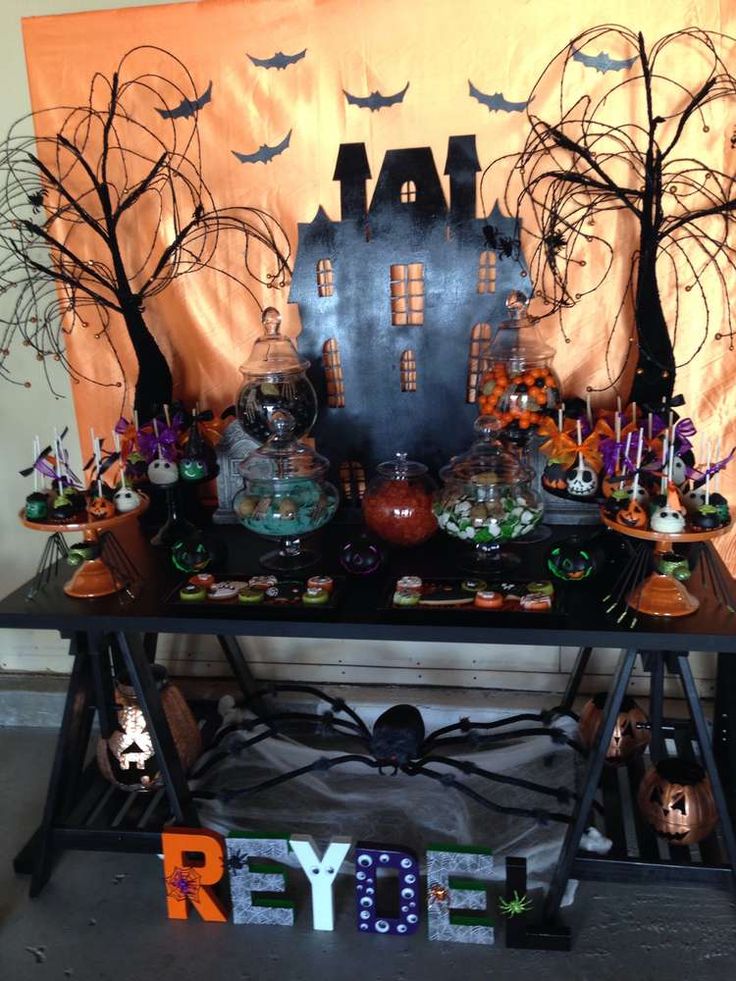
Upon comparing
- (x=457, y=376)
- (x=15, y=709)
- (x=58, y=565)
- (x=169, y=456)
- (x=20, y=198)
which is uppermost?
(x=20, y=198)

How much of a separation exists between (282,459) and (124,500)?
1.07 ft

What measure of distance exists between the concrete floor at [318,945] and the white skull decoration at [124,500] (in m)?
0.83

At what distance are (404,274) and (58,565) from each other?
3.21 ft

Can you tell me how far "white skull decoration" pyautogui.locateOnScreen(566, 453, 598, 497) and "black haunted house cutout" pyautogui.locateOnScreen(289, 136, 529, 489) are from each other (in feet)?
1.15

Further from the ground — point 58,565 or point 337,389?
point 337,389

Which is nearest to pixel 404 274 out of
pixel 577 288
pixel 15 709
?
pixel 577 288

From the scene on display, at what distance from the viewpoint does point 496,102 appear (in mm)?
1687

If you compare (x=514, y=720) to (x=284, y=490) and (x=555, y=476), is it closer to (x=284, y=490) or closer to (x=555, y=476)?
(x=555, y=476)

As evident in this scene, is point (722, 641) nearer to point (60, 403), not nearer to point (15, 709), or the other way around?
point (60, 403)

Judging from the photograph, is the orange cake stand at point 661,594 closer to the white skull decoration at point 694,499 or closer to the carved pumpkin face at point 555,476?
the white skull decoration at point 694,499

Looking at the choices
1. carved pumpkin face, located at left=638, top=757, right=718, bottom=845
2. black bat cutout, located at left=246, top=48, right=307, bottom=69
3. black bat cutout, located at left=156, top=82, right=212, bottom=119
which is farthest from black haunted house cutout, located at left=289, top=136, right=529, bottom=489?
carved pumpkin face, located at left=638, top=757, right=718, bottom=845

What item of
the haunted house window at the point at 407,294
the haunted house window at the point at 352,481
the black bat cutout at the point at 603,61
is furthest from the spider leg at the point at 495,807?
the black bat cutout at the point at 603,61

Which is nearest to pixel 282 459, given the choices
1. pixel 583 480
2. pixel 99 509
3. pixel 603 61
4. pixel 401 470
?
pixel 401 470

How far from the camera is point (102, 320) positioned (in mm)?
1961
